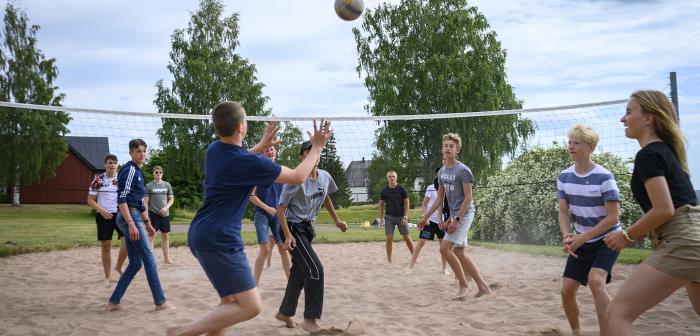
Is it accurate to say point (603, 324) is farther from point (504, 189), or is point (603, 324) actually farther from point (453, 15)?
point (453, 15)

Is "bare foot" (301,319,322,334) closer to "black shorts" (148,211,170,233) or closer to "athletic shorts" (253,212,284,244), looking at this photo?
"athletic shorts" (253,212,284,244)

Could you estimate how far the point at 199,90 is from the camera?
28.5 metres

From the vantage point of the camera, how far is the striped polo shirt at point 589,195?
12.8ft

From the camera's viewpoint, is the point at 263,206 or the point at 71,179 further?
the point at 71,179

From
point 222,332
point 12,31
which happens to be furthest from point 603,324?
point 12,31

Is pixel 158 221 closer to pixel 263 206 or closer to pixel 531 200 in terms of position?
pixel 263 206

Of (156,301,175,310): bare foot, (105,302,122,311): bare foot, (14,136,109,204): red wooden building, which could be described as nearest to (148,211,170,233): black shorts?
(105,302,122,311): bare foot

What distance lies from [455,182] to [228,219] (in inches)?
135

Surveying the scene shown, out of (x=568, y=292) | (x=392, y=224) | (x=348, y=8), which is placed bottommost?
(x=568, y=292)

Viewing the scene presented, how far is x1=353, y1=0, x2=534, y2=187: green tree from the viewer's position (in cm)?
2494

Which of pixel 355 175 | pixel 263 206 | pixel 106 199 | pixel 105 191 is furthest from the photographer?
pixel 355 175

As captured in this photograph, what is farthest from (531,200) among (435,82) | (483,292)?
(435,82)

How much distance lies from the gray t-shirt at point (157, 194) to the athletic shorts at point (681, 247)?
25.2 ft

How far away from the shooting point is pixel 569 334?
448 cm
